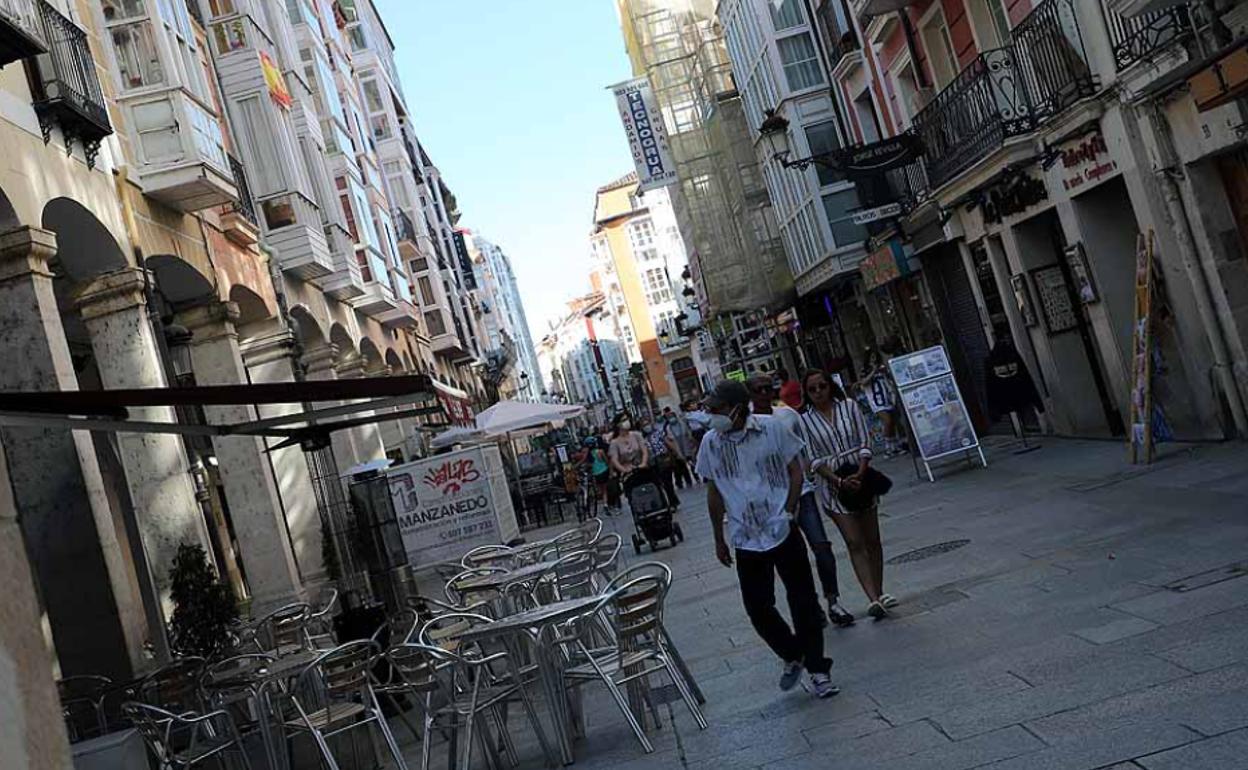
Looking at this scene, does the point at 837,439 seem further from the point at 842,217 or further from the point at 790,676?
the point at 842,217

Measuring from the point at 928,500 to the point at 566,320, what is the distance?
16621 cm

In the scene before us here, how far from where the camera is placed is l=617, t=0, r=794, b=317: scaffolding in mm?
39219

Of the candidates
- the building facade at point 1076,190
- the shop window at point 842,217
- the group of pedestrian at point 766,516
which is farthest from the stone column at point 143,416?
the shop window at point 842,217

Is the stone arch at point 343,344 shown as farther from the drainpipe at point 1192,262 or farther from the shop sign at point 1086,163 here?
the drainpipe at point 1192,262

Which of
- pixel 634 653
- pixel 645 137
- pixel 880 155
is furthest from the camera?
pixel 645 137

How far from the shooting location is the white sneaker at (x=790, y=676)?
26.1ft

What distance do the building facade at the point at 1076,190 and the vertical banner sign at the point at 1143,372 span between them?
0.46 meters

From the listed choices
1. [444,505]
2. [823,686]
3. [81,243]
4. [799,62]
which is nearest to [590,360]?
[799,62]

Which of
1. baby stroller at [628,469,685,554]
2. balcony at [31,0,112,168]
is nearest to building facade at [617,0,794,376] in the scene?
baby stroller at [628,469,685,554]

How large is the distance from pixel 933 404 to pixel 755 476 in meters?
10.8

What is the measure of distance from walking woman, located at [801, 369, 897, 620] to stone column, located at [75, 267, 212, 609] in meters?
6.96

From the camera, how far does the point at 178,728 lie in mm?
8938

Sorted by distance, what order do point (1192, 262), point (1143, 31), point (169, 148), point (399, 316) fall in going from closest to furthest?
point (1143, 31) → point (1192, 262) → point (169, 148) → point (399, 316)

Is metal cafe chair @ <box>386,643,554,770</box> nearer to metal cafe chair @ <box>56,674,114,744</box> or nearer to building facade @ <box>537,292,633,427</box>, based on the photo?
metal cafe chair @ <box>56,674,114,744</box>
